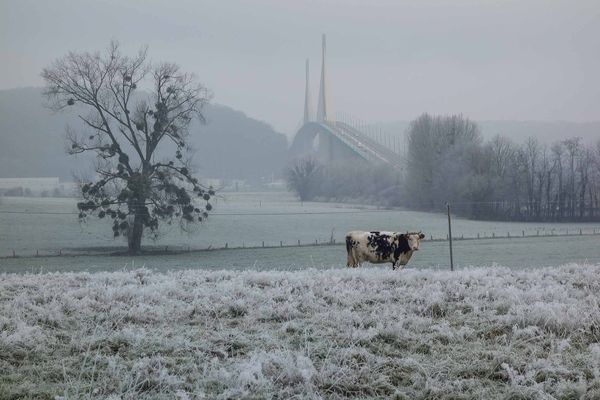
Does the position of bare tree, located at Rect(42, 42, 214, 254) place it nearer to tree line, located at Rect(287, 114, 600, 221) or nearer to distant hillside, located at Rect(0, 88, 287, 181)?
distant hillside, located at Rect(0, 88, 287, 181)

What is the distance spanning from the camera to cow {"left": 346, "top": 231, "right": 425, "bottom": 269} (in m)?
10.4

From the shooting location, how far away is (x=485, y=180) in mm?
16469

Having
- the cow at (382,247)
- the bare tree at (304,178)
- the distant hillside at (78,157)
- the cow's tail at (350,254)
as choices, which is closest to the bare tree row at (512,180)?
the bare tree at (304,178)

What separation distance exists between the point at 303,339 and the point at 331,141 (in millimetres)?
20463

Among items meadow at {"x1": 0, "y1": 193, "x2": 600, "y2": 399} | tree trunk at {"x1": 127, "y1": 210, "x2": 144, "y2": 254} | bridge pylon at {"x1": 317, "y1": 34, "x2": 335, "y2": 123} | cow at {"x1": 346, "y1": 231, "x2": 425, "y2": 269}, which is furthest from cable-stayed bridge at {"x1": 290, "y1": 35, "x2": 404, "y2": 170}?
meadow at {"x1": 0, "y1": 193, "x2": 600, "y2": 399}

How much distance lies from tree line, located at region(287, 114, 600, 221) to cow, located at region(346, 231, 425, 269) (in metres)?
6.36

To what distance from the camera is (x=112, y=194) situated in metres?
16.2

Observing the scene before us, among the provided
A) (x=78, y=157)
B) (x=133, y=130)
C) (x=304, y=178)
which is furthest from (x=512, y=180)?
(x=78, y=157)

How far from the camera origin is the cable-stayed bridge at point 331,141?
21.2 meters

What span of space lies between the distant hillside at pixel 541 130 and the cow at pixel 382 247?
9.06 meters

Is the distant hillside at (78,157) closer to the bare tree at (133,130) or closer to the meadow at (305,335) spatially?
the bare tree at (133,130)

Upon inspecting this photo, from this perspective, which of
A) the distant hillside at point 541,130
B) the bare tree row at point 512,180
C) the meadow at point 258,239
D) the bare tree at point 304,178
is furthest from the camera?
the bare tree at point 304,178

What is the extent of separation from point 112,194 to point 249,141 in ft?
17.0

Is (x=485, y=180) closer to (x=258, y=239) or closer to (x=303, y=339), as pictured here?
(x=258, y=239)
